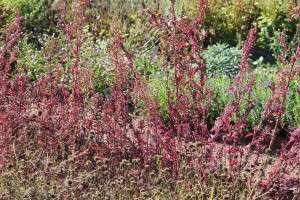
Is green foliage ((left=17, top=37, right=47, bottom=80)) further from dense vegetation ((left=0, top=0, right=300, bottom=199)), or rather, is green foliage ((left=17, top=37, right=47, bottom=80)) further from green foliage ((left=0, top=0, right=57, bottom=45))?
dense vegetation ((left=0, top=0, right=300, bottom=199))

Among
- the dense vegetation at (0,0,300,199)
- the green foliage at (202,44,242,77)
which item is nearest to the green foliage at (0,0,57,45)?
the green foliage at (202,44,242,77)

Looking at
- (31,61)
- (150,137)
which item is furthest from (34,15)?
(150,137)

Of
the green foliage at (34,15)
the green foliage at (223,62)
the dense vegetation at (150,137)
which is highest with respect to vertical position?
the dense vegetation at (150,137)

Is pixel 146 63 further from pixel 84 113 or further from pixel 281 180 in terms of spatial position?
pixel 281 180

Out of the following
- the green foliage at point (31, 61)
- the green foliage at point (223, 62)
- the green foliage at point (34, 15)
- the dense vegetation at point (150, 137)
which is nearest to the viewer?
the dense vegetation at point (150, 137)

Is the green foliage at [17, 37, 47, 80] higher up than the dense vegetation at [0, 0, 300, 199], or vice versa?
the dense vegetation at [0, 0, 300, 199]

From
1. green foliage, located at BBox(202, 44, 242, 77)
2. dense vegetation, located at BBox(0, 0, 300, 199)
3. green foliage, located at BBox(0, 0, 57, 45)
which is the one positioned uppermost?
dense vegetation, located at BBox(0, 0, 300, 199)

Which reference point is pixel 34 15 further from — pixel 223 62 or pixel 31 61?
pixel 223 62

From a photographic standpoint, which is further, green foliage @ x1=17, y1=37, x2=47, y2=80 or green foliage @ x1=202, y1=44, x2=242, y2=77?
green foliage @ x1=202, y1=44, x2=242, y2=77

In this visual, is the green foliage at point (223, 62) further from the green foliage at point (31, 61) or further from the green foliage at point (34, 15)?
the green foliage at point (34, 15)

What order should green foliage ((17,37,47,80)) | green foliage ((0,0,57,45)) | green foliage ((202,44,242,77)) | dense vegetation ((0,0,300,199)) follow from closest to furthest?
dense vegetation ((0,0,300,199))
green foliage ((17,37,47,80))
green foliage ((202,44,242,77))
green foliage ((0,0,57,45))

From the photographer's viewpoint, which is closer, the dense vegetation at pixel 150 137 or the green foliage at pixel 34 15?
the dense vegetation at pixel 150 137

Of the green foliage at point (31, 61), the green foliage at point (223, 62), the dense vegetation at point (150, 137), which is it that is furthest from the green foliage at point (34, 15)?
the dense vegetation at point (150, 137)

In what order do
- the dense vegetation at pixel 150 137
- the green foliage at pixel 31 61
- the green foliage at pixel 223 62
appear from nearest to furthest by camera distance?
the dense vegetation at pixel 150 137
the green foliage at pixel 31 61
the green foliage at pixel 223 62
